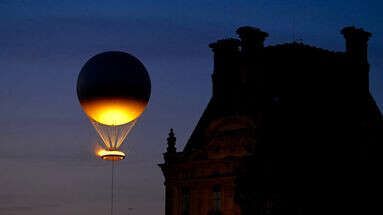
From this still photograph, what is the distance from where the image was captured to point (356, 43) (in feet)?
181

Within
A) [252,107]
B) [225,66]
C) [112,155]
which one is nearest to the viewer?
[112,155]

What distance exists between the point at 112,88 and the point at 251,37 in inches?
666

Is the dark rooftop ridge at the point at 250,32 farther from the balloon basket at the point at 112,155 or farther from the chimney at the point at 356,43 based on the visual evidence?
the balloon basket at the point at 112,155

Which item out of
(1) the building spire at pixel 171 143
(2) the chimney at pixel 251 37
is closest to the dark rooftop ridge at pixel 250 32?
(2) the chimney at pixel 251 37

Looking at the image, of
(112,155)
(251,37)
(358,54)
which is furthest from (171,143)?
(112,155)

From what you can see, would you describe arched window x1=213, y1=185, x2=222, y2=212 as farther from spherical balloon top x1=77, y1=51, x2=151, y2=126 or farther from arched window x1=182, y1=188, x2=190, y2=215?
spherical balloon top x1=77, y1=51, x2=151, y2=126

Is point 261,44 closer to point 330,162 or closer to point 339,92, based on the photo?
point 339,92

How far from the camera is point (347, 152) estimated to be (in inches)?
1312

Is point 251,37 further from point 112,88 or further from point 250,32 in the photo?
point 112,88

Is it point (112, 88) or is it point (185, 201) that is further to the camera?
point (185, 201)

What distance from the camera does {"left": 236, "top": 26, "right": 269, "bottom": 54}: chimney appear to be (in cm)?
5322

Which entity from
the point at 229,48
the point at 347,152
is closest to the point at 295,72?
the point at 229,48

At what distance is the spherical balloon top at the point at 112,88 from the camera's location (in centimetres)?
3772

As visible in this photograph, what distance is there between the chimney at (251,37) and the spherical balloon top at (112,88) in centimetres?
1535
